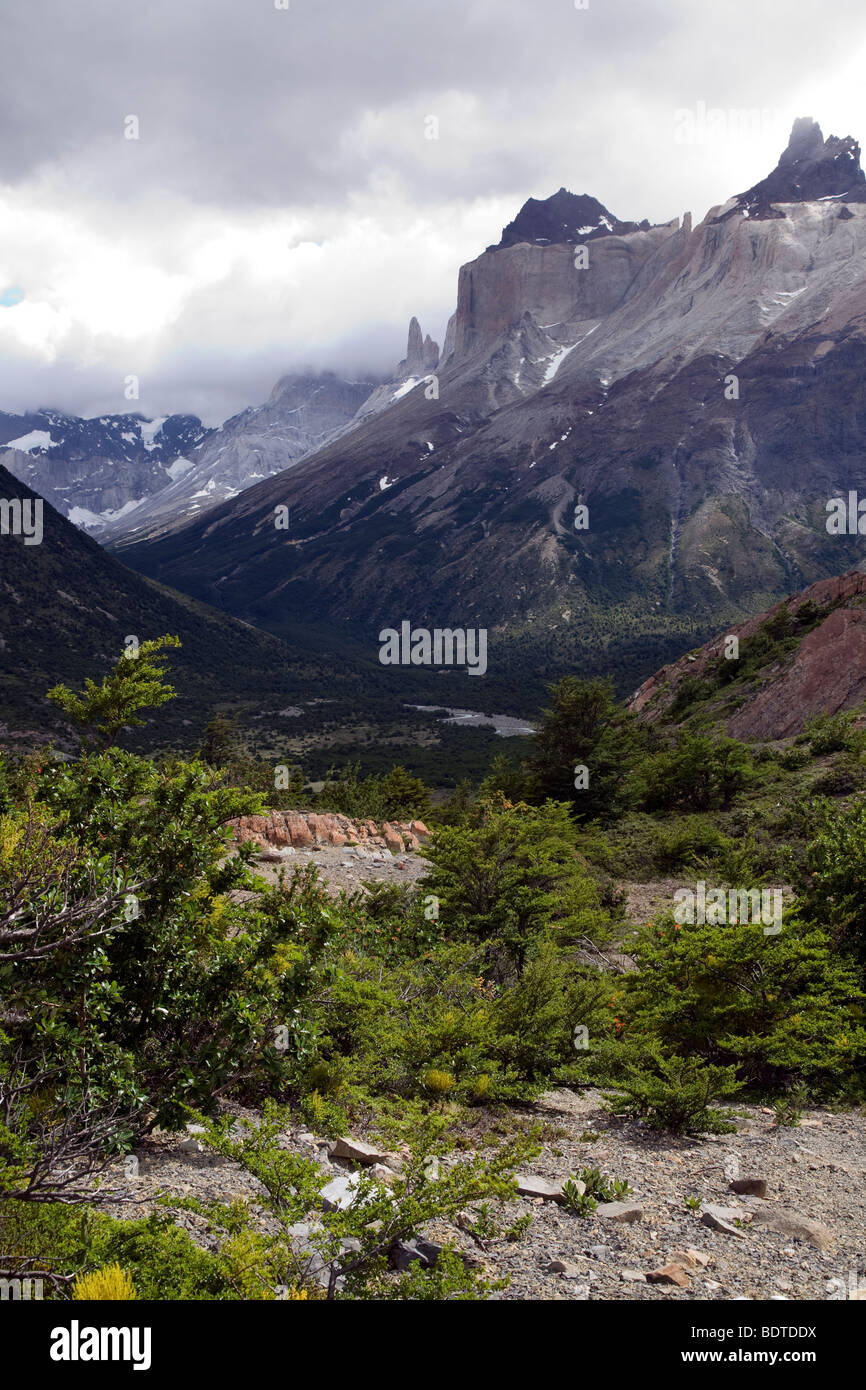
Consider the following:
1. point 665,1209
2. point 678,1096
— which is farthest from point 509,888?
point 665,1209

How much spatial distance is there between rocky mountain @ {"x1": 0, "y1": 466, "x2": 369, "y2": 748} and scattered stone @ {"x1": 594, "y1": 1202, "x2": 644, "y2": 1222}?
5328 centimetres

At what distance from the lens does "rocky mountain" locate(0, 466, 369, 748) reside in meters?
67.9

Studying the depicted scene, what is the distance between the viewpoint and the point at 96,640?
8125 cm

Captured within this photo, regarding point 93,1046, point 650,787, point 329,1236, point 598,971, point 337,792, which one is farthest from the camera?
point 337,792

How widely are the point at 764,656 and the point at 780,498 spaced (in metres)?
127

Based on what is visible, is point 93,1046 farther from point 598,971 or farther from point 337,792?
point 337,792

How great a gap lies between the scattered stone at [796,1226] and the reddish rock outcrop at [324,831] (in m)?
13.8

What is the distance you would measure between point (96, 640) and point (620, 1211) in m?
84.6

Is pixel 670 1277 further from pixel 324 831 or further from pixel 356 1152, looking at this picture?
pixel 324 831

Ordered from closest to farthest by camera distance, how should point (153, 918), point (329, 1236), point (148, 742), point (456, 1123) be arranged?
point (329, 1236), point (153, 918), point (456, 1123), point (148, 742)

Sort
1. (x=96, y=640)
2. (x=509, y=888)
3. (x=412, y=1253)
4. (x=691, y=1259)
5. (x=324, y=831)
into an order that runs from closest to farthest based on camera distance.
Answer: (x=412, y=1253) < (x=691, y=1259) < (x=509, y=888) < (x=324, y=831) < (x=96, y=640)

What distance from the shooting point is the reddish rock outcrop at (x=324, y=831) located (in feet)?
61.8

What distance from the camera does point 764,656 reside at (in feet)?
109
